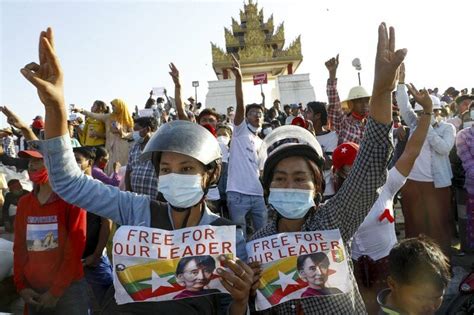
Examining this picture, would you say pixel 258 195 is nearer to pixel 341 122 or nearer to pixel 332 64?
pixel 341 122

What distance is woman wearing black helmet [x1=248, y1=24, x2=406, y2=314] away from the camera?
5.99 feet

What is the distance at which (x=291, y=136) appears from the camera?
7.16ft

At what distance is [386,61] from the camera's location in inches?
70.9

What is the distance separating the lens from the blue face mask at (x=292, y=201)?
2041 mm

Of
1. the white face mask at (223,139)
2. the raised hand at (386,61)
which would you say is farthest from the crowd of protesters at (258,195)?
the white face mask at (223,139)

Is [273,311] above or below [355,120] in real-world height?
below

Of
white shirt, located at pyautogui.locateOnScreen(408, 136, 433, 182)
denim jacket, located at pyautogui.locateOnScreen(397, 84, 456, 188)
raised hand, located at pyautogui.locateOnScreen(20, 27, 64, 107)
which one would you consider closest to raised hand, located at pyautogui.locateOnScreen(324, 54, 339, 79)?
denim jacket, located at pyautogui.locateOnScreen(397, 84, 456, 188)

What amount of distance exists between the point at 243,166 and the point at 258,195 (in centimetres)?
37

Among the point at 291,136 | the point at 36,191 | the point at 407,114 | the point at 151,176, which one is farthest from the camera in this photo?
the point at 407,114

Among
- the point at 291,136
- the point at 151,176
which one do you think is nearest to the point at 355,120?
the point at 151,176

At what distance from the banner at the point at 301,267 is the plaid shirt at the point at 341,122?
325cm

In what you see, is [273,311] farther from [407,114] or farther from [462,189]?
[462,189]

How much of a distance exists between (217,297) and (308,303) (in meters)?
0.38

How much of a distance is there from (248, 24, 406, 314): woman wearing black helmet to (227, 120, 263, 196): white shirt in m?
3.06
